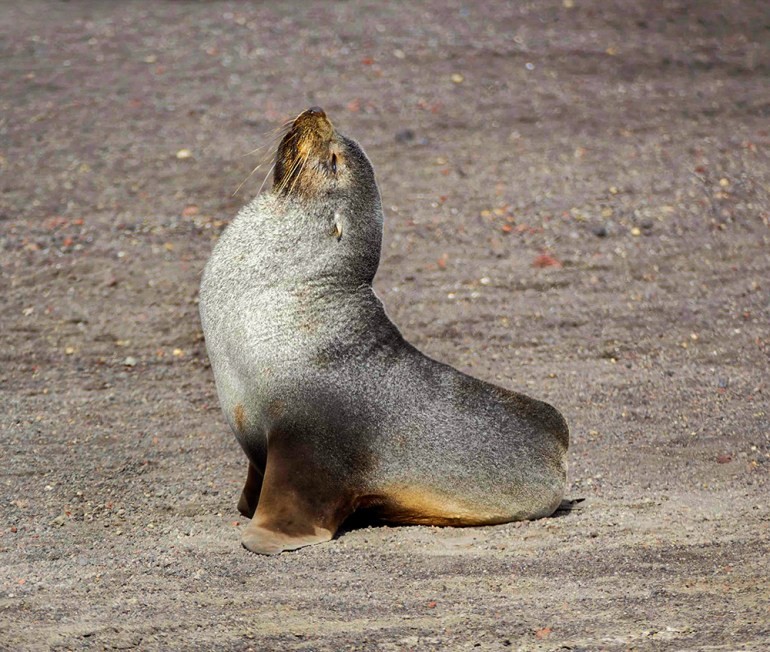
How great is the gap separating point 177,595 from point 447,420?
1364mm

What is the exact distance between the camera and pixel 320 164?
4980 mm

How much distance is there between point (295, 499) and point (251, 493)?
1.71 feet

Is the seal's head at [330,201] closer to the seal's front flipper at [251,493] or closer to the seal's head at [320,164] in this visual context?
the seal's head at [320,164]

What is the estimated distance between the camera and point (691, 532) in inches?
191

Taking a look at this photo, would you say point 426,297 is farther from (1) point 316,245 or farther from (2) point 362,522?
(2) point 362,522

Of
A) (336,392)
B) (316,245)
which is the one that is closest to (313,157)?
(316,245)

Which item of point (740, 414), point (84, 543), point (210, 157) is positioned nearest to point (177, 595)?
point (84, 543)

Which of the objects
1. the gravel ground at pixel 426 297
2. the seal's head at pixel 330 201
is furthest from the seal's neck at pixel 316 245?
the gravel ground at pixel 426 297

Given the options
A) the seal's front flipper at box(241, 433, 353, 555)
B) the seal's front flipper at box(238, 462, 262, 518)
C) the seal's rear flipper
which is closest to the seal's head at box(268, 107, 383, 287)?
the seal's front flipper at box(241, 433, 353, 555)

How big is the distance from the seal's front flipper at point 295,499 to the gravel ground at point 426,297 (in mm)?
103

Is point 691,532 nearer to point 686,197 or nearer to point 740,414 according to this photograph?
point 740,414

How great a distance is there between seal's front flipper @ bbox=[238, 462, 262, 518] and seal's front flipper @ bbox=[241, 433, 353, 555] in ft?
1.25

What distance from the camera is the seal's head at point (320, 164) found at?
16.3ft

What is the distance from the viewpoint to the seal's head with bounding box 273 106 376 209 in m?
4.97
